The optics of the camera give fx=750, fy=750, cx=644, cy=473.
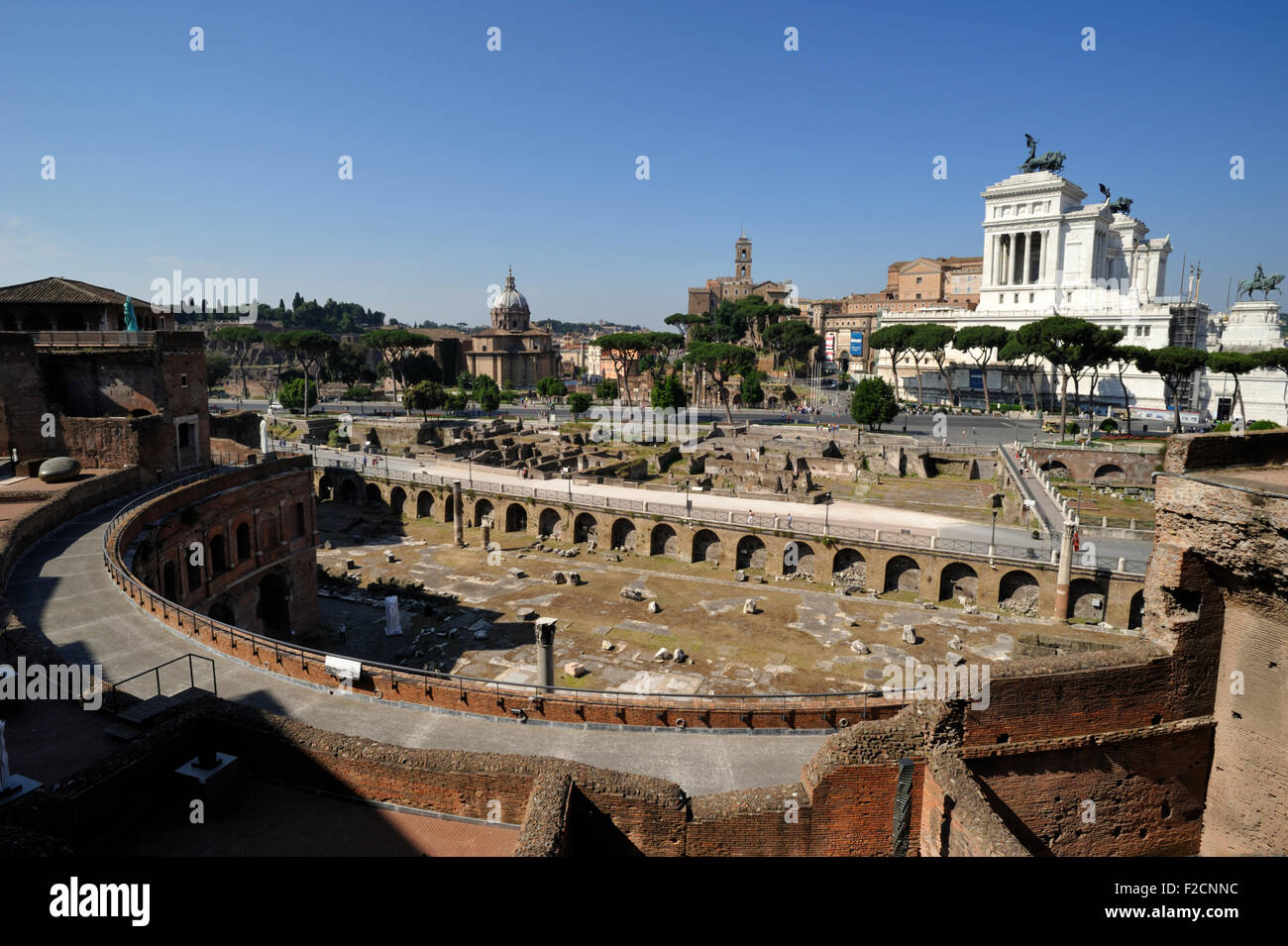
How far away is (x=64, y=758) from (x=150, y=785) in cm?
222

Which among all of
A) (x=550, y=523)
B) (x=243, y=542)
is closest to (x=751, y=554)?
(x=550, y=523)

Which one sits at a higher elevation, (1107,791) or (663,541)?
(1107,791)

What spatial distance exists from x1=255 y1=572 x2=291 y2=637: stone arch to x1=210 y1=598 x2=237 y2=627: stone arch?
8.15ft

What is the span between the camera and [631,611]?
31969 mm

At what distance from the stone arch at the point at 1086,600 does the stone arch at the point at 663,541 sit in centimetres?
1869

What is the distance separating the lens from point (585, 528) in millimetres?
44188

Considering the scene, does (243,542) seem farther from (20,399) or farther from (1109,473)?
(1109,473)

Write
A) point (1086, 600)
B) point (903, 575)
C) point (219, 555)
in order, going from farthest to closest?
point (903, 575)
point (1086, 600)
point (219, 555)

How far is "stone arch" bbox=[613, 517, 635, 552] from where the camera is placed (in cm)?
4228

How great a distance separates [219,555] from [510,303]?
4488 inches

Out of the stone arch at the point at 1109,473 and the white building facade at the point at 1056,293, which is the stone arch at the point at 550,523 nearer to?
the stone arch at the point at 1109,473

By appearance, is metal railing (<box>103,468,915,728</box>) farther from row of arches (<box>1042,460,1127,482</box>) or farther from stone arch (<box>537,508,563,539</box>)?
row of arches (<box>1042,460,1127,482</box>)
